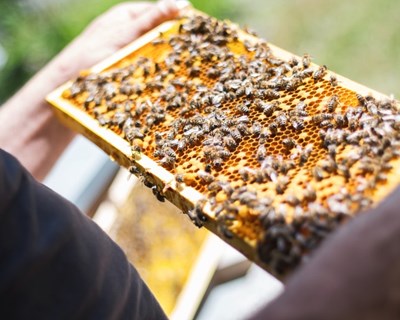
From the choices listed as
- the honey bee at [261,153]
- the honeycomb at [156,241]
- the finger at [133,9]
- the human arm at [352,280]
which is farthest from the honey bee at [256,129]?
the honeycomb at [156,241]

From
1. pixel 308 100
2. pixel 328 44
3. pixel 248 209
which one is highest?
pixel 328 44

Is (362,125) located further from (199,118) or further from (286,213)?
(199,118)

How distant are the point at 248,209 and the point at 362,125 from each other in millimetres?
544

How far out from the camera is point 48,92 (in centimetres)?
310

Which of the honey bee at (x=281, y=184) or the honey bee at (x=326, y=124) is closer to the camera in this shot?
the honey bee at (x=281, y=184)

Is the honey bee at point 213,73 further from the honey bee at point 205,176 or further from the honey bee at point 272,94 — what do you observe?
the honey bee at point 205,176

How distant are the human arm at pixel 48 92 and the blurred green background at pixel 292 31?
2792 millimetres

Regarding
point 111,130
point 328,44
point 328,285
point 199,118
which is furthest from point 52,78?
point 328,44

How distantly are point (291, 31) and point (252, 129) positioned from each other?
15.7 ft

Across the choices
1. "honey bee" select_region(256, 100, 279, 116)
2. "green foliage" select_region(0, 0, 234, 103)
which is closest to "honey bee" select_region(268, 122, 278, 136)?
"honey bee" select_region(256, 100, 279, 116)

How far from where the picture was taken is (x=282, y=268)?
1.53 meters

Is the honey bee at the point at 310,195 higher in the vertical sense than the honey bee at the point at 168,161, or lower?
lower

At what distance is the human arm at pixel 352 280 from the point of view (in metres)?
1.00

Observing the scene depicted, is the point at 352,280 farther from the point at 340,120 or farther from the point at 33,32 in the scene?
the point at 33,32
